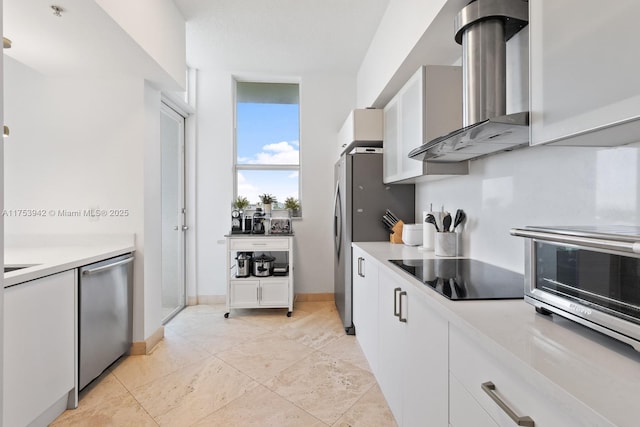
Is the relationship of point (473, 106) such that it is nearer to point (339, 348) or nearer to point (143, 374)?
point (339, 348)

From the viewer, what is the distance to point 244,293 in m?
3.43

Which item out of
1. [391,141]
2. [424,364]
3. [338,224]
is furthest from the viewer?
[338,224]

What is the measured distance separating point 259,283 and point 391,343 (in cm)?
206

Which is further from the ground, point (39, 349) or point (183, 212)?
point (183, 212)

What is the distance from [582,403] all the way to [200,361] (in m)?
2.51

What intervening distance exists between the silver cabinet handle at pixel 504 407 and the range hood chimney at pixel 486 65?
0.90m

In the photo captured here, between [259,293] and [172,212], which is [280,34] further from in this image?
[259,293]

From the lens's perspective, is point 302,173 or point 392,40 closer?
point 392,40

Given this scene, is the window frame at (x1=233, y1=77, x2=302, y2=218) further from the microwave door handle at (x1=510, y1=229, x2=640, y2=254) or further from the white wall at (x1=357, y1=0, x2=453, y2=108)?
the microwave door handle at (x1=510, y1=229, x2=640, y2=254)

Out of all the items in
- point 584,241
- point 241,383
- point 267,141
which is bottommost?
point 241,383

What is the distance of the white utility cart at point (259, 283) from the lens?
A: 342 cm

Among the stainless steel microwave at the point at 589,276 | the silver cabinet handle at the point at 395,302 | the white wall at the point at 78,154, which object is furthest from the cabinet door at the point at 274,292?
the stainless steel microwave at the point at 589,276

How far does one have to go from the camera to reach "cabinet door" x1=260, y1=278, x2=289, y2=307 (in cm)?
345

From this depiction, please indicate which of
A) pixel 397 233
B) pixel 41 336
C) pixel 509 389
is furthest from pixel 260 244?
pixel 509 389
